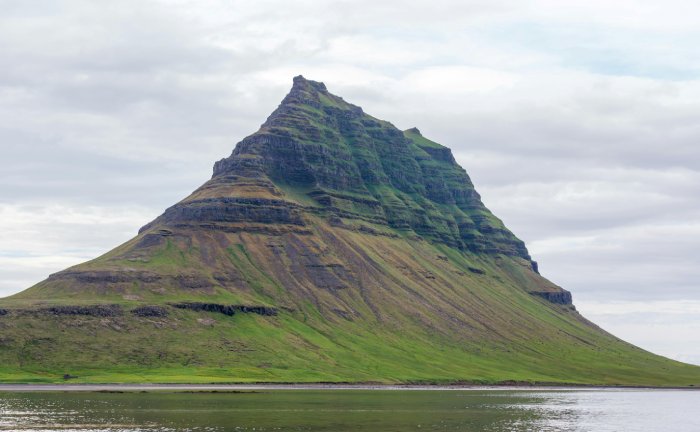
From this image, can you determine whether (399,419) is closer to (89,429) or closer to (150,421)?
(150,421)

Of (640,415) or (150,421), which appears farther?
(640,415)

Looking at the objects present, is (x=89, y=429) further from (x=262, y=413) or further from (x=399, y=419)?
(x=399, y=419)

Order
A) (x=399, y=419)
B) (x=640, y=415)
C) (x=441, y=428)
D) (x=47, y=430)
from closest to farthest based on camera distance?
(x=47, y=430)
(x=441, y=428)
(x=399, y=419)
(x=640, y=415)

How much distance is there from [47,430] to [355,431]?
46073 millimetres

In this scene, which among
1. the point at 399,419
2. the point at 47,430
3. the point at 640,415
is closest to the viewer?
the point at 47,430

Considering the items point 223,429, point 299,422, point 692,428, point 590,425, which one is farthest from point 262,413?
point 692,428

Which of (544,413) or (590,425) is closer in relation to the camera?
(590,425)

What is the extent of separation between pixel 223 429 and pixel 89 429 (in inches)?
787

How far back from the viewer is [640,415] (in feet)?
652

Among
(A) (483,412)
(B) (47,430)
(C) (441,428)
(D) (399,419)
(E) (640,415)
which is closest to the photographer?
(B) (47,430)

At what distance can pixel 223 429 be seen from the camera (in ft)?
433

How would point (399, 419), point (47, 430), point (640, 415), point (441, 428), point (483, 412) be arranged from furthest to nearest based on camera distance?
point (640, 415) < point (483, 412) < point (399, 419) < point (441, 428) < point (47, 430)

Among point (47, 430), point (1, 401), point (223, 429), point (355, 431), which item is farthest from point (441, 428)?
point (1, 401)

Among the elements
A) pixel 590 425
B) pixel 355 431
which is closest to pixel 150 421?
pixel 355 431
